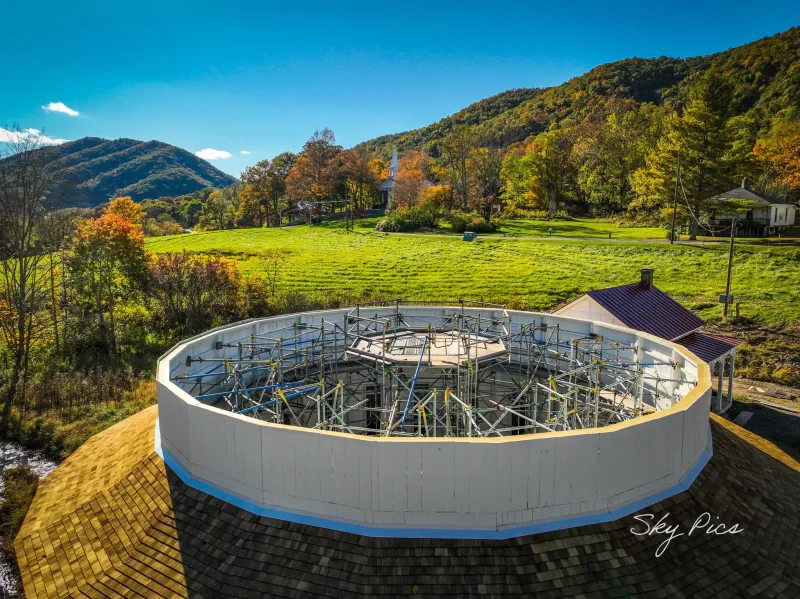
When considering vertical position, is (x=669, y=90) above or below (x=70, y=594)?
above

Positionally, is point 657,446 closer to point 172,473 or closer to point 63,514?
point 172,473

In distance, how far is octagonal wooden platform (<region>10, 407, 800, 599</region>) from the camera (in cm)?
809

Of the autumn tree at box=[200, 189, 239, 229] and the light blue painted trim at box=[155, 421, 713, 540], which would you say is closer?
the light blue painted trim at box=[155, 421, 713, 540]

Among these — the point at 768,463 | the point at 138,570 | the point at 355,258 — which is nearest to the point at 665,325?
the point at 768,463

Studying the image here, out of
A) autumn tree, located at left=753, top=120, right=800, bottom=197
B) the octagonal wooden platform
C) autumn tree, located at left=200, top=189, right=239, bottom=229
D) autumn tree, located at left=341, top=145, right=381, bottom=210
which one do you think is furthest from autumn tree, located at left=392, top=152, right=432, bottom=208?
the octagonal wooden platform

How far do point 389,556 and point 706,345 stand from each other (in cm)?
1786

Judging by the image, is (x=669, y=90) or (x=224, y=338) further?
(x=669, y=90)

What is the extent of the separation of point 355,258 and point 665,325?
28.1 metres

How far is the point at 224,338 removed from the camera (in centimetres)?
1691

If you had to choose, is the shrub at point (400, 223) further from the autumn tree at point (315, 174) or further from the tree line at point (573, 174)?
the autumn tree at point (315, 174)

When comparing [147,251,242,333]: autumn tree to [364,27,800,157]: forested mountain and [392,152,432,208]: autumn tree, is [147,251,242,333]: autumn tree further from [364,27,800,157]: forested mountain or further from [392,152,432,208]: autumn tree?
[364,27,800,157]: forested mountain

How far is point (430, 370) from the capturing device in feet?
57.7

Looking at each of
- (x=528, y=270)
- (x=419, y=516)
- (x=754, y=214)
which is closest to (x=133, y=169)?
(x=528, y=270)

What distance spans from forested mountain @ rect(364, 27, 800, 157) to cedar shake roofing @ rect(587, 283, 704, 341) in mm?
65572
